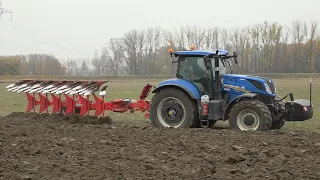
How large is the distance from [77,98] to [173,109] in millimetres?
3508

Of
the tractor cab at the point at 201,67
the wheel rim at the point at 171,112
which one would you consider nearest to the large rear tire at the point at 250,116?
the tractor cab at the point at 201,67

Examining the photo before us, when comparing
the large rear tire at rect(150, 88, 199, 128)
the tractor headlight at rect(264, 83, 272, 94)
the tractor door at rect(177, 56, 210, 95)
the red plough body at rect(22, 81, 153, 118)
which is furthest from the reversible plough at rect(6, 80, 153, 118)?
the tractor headlight at rect(264, 83, 272, 94)

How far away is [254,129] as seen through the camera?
970 centimetres

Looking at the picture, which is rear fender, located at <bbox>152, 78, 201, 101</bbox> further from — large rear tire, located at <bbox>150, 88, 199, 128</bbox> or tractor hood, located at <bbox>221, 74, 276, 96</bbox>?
tractor hood, located at <bbox>221, 74, 276, 96</bbox>

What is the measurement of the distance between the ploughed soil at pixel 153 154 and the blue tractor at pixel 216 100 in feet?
2.26

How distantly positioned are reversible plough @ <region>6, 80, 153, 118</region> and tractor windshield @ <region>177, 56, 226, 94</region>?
1.52 m

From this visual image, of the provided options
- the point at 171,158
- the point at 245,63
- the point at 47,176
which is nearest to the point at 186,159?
the point at 171,158

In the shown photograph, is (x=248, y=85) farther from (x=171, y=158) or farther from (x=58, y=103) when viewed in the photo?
(x=58, y=103)

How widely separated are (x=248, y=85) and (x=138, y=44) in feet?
272

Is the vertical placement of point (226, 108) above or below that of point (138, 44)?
below

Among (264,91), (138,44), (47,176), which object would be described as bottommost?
(47,176)

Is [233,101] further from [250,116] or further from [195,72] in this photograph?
[195,72]

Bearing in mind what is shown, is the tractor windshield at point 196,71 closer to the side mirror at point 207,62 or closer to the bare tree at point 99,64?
the side mirror at point 207,62

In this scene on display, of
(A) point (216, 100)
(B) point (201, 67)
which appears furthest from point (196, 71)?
(A) point (216, 100)
